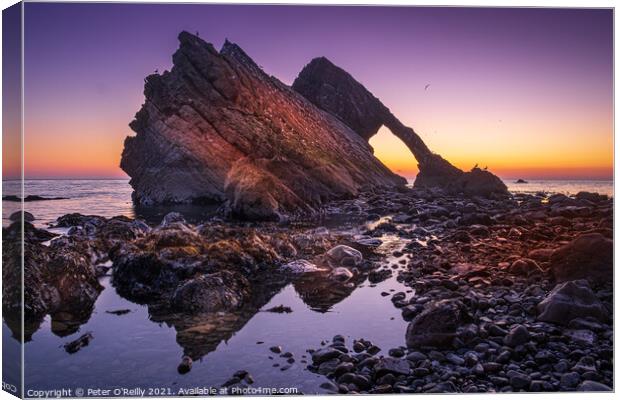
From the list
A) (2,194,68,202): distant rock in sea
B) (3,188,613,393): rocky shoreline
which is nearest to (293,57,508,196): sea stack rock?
(3,188,613,393): rocky shoreline

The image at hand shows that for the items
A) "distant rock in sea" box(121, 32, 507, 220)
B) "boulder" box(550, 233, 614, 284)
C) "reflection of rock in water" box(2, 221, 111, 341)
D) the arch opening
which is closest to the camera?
"reflection of rock in water" box(2, 221, 111, 341)

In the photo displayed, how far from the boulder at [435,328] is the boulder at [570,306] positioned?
1.23m

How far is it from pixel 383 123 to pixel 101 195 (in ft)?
16.2

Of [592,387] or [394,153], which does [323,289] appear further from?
[592,387]

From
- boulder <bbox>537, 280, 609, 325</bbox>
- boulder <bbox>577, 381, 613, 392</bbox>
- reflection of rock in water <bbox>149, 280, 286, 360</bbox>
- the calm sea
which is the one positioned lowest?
boulder <bbox>577, 381, 613, 392</bbox>

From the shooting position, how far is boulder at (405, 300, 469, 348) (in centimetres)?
580

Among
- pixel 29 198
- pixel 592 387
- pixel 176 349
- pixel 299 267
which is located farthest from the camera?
pixel 299 267

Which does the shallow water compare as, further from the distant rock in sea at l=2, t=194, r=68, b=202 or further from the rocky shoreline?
the distant rock in sea at l=2, t=194, r=68, b=202

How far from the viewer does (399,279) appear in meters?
8.02

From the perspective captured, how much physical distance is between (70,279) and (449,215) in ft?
22.5

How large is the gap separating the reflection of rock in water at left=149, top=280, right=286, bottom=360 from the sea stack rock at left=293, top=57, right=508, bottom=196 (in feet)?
11.7

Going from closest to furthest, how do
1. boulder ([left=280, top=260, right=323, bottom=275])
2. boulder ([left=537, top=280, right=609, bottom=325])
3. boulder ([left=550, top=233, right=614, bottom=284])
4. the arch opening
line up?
1. boulder ([left=537, top=280, right=609, bottom=325])
2. boulder ([left=550, top=233, right=614, bottom=284])
3. boulder ([left=280, top=260, right=323, bottom=275])
4. the arch opening

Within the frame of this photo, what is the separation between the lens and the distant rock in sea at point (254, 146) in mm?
8547

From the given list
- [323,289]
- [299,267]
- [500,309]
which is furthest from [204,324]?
[500,309]
